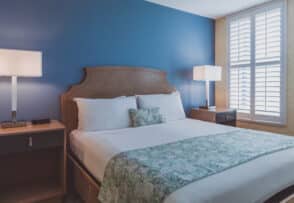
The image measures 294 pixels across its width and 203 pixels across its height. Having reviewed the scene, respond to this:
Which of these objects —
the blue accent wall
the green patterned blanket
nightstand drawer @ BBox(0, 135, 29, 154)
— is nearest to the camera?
the green patterned blanket

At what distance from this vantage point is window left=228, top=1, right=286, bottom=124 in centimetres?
329

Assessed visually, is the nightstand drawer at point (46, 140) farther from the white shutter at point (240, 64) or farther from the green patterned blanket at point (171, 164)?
the white shutter at point (240, 64)

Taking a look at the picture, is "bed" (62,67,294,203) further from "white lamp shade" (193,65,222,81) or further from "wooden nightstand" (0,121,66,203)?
"white lamp shade" (193,65,222,81)

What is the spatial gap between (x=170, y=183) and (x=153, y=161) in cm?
31

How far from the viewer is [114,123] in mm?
2621

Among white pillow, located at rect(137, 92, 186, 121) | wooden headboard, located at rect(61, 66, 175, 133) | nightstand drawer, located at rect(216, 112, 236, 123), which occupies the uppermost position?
wooden headboard, located at rect(61, 66, 175, 133)

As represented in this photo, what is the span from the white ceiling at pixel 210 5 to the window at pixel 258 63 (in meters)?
0.16

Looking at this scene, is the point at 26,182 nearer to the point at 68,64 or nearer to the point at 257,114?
the point at 68,64

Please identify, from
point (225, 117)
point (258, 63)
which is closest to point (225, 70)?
point (258, 63)

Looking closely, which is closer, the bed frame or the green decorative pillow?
the bed frame

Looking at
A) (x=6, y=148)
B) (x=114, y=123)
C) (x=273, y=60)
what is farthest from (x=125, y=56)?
(x=273, y=60)

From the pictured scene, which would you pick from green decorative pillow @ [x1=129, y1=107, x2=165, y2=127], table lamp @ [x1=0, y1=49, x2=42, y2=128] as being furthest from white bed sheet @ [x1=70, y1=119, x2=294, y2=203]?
table lamp @ [x1=0, y1=49, x2=42, y2=128]

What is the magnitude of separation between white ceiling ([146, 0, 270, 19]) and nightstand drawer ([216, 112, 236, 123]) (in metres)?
1.72

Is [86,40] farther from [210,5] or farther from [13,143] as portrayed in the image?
[210,5]
